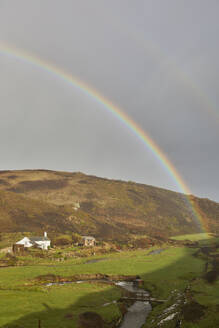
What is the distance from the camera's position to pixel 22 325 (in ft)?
106

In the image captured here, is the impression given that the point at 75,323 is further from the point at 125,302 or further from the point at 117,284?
the point at 117,284

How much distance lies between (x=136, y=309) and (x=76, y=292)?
37.4 feet

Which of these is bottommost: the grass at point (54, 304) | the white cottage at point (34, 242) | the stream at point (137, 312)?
the stream at point (137, 312)

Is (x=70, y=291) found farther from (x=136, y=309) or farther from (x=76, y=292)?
(x=136, y=309)

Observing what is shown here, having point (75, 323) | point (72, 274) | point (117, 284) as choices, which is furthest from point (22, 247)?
point (75, 323)

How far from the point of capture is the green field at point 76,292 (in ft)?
116

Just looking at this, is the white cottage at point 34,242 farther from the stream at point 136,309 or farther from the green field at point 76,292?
the stream at point 136,309

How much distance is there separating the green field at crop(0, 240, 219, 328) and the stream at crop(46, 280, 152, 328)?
4.26ft

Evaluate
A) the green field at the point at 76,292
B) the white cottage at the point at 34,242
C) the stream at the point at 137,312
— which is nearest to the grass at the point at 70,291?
the green field at the point at 76,292

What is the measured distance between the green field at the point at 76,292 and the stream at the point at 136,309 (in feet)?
4.26

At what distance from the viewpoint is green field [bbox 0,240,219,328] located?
35.2m

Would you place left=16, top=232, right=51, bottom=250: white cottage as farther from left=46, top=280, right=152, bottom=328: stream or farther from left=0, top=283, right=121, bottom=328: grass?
left=0, top=283, right=121, bottom=328: grass

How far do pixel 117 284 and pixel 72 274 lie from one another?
12266 mm

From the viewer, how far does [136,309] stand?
4341 centimetres
